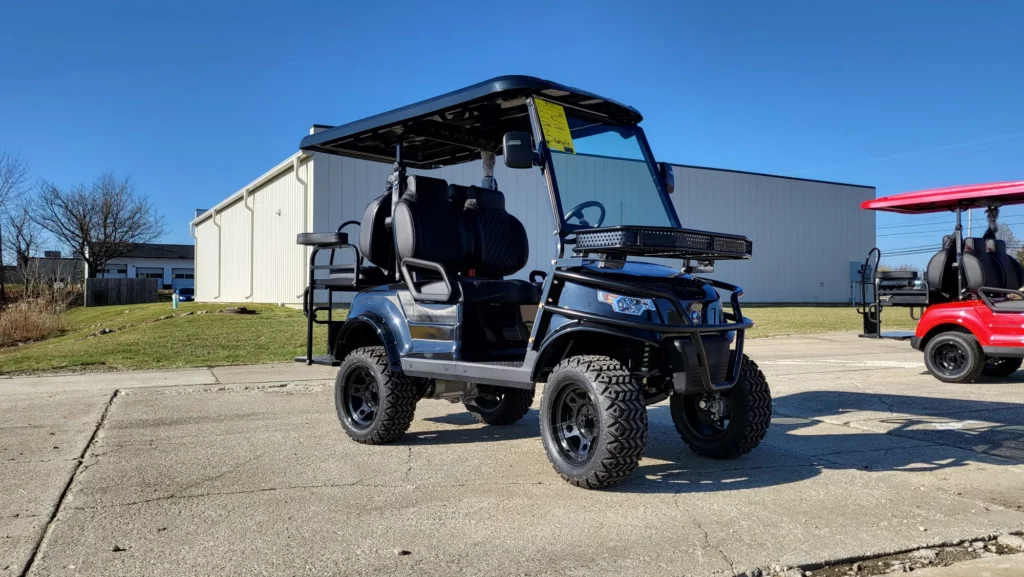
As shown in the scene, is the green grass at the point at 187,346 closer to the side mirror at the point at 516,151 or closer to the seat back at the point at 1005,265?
the seat back at the point at 1005,265

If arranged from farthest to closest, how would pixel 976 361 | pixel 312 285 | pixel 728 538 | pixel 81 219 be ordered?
pixel 81 219 → pixel 976 361 → pixel 312 285 → pixel 728 538

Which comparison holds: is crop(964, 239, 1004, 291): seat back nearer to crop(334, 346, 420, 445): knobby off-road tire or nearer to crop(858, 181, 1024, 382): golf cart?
crop(858, 181, 1024, 382): golf cart

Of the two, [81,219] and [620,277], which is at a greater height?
[81,219]

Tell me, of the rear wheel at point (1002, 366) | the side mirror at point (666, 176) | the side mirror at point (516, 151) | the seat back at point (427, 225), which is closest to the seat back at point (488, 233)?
the seat back at point (427, 225)

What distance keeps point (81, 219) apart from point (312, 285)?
45571 mm

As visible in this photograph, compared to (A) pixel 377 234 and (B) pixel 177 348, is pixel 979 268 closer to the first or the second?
(A) pixel 377 234

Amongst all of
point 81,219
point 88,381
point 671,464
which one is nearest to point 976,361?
point 671,464

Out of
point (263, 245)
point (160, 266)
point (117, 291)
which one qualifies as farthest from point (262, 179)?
point (160, 266)

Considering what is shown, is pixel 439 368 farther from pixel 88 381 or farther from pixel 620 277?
pixel 88 381

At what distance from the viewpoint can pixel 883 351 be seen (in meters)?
13.2

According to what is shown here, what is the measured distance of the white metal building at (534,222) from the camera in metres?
25.2

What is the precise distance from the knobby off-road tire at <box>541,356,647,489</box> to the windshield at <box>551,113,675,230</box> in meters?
0.97

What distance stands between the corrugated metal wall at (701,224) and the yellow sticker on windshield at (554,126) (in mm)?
17393

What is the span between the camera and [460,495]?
430 cm
